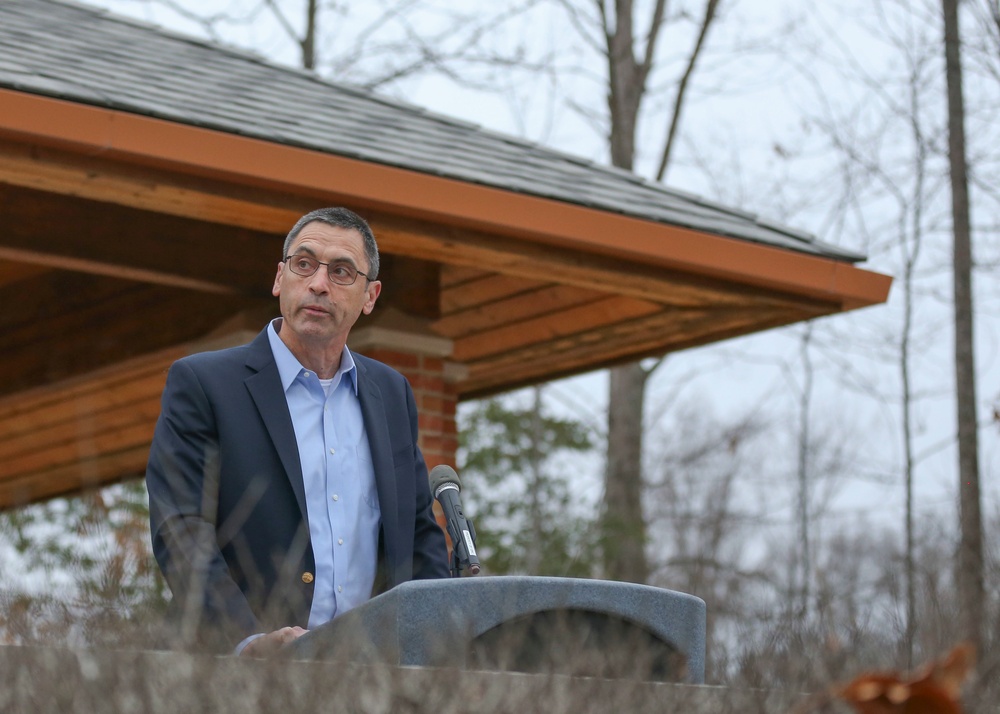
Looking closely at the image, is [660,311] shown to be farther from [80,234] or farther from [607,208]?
[80,234]

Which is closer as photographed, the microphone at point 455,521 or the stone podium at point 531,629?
the stone podium at point 531,629

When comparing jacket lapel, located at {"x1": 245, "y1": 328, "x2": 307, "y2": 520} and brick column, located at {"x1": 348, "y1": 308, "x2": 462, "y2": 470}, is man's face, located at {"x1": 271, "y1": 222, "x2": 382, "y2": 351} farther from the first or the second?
brick column, located at {"x1": 348, "y1": 308, "x2": 462, "y2": 470}

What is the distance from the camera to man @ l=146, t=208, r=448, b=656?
3.34 meters

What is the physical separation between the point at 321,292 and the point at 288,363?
0.22 m


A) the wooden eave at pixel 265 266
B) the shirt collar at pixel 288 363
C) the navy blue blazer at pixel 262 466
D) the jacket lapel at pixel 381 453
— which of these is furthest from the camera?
the wooden eave at pixel 265 266

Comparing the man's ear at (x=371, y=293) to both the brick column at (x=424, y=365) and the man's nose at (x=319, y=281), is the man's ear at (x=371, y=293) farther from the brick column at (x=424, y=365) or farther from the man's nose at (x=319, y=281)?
the brick column at (x=424, y=365)

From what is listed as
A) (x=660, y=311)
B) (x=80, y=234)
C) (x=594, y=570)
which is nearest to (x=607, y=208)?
(x=660, y=311)

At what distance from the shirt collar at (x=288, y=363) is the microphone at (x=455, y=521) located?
0.43m

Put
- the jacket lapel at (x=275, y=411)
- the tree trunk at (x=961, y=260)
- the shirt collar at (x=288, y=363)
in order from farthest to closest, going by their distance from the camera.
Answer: the tree trunk at (x=961, y=260)
the shirt collar at (x=288, y=363)
the jacket lapel at (x=275, y=411)

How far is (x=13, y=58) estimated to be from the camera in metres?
5.19

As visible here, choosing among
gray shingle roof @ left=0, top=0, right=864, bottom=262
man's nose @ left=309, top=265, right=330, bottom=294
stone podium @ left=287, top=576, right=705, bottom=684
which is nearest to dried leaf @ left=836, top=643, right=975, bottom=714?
stone podium @ left=287, top=576, right=705, bottom=684

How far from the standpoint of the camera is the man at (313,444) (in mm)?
3342

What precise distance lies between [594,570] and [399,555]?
1200cm

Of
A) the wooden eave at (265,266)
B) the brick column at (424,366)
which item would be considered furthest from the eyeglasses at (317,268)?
the brick column at (424,366)
